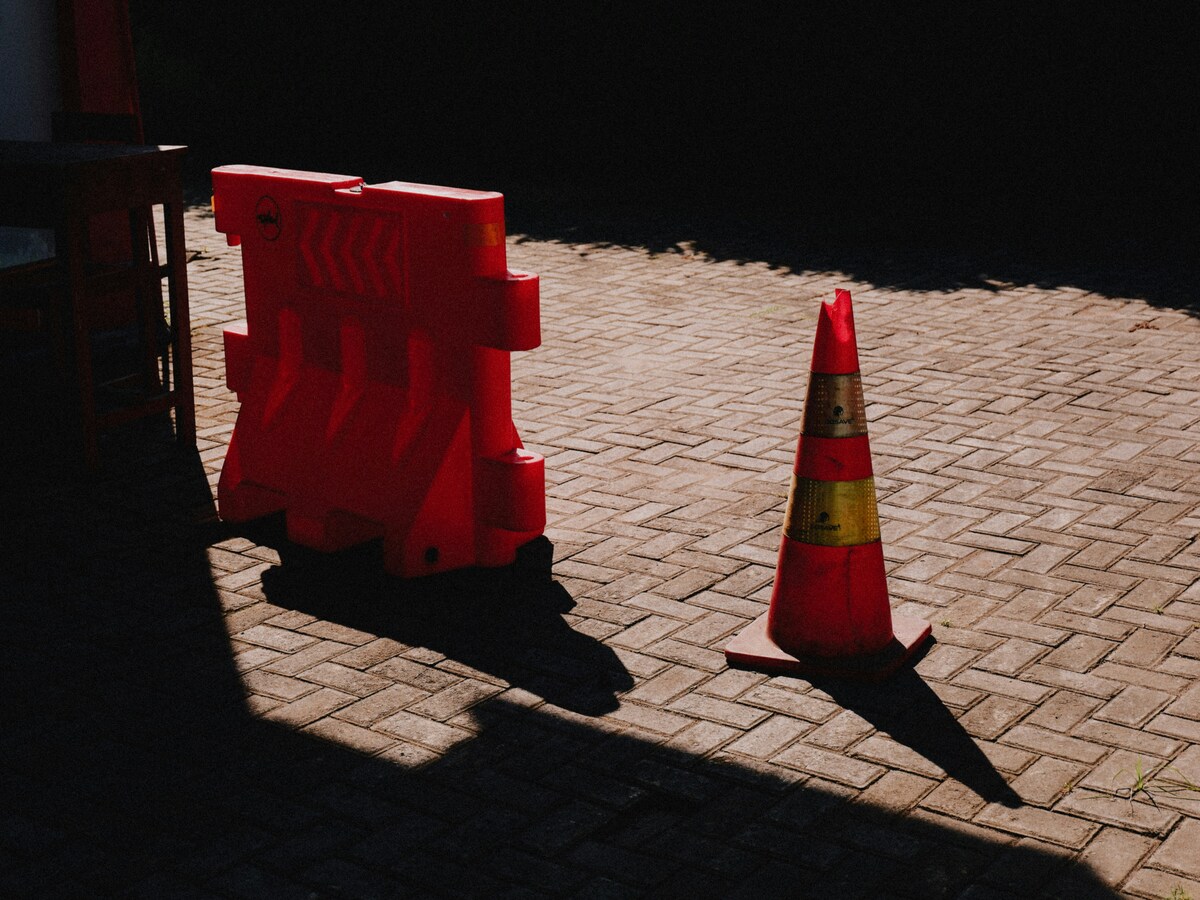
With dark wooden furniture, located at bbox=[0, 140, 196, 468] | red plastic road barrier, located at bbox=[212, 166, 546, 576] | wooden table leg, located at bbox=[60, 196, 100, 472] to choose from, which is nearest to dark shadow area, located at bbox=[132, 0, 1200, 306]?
dark wooden furniture, located at bbox=[0, 140, 196, 468]

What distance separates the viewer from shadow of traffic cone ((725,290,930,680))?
15.8ft

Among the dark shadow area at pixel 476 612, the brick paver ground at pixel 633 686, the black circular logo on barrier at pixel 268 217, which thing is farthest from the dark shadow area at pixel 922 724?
the black circular logo on barrier at pixel 268 217

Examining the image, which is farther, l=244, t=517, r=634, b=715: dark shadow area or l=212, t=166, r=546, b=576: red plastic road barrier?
l=212, t=166, r=546, b=576: red plastic road barrier

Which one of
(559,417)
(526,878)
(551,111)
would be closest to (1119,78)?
(551,111)

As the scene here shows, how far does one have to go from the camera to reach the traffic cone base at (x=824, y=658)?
4.76 m

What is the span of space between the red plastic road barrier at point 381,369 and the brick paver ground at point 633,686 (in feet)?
0.73

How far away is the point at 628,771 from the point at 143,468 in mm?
3557

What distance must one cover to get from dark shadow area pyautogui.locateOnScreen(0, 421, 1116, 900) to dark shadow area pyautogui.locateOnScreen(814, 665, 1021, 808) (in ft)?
0.05

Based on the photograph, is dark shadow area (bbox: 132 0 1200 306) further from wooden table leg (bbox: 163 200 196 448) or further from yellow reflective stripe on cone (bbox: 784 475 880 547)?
yellow reflective stripe on cone (bbox: 784 475 880 547)

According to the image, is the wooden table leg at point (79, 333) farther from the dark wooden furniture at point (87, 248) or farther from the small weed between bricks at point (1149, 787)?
the small weed between bricks at point (1149, 787)

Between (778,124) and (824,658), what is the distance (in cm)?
972

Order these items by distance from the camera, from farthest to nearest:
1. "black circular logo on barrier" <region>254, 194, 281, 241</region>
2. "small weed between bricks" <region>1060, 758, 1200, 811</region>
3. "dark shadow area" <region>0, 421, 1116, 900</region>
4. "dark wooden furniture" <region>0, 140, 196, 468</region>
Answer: "dark wooden furniture" <region>0, 140, 196, 468</region>
"black circular logo on barrier" <region>254, 194, 281, 241</region>
"small weed between bricks" <region>1060, 758, 1200, 811</region>
"dark shadow area" <region>0, 421, 1116, 900</region>

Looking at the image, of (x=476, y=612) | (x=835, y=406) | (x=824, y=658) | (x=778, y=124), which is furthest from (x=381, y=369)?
(x=778, y=124)

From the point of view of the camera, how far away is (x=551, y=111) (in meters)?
15.0
